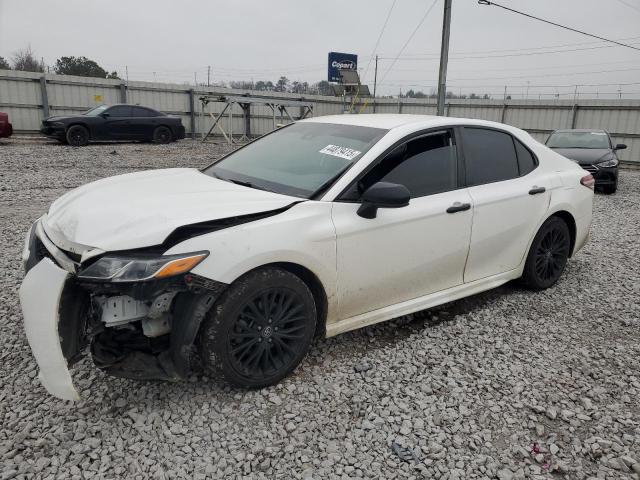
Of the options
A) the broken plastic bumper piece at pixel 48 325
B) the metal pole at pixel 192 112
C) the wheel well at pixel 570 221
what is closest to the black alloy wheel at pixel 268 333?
the broken plastic bumper piece at pixel 48 325

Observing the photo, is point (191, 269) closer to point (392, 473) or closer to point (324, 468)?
point (324, 468)

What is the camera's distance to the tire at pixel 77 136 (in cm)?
1485

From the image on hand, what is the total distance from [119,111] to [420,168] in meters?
14.9

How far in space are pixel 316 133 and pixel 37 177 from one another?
8110 mm

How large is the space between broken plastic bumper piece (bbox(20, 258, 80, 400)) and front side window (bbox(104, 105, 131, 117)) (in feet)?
49.5

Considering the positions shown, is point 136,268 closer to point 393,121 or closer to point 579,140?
point 393,121

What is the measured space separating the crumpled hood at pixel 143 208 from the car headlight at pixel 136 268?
0.07 m

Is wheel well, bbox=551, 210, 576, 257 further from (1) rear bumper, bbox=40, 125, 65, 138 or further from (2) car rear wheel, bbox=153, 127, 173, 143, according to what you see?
(2) car rear wheel, bbox=153, 127, 173, 143

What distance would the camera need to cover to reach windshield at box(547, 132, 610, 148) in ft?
38.1

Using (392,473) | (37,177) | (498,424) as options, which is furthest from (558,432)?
(37,177)

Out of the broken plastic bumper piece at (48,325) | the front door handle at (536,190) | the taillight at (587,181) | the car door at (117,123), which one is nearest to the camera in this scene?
the broken plastic bumper piece at (48,325)

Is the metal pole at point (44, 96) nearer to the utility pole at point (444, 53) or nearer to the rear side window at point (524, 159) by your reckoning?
the utility pole at point (444, 53)

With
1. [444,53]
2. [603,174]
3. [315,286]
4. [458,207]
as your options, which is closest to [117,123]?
[444,53]

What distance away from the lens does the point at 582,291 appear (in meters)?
4.52
